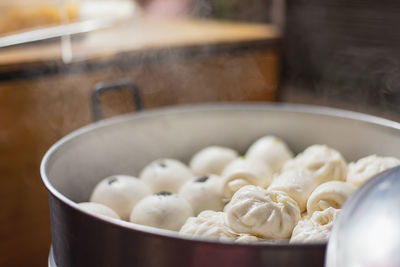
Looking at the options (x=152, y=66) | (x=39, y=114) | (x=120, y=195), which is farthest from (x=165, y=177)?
(x=152, y=66)

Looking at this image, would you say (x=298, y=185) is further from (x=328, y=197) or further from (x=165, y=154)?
(x=165, y=154)

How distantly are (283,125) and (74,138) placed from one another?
0.74 metres

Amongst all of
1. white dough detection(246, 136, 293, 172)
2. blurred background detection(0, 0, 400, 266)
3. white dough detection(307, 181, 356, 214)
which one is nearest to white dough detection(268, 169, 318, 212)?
white dough detection(307, 181, 356, 214)

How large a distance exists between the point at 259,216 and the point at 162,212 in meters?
0.30

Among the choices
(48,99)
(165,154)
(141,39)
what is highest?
(141,39)

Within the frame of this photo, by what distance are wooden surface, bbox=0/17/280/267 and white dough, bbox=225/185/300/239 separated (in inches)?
53.8

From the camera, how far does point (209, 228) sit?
3.18ft

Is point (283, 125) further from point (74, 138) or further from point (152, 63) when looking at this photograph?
point (152, 63)

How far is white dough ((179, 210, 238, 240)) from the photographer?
37.5 inches

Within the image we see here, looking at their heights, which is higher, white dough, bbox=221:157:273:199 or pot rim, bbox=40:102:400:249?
pot rim, bbox=40:102:400:249

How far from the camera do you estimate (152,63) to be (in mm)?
2346

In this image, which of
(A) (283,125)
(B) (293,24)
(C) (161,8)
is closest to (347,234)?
(A) (283,125)

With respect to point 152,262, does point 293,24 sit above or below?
above

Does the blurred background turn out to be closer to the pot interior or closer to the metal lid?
the pot interior
